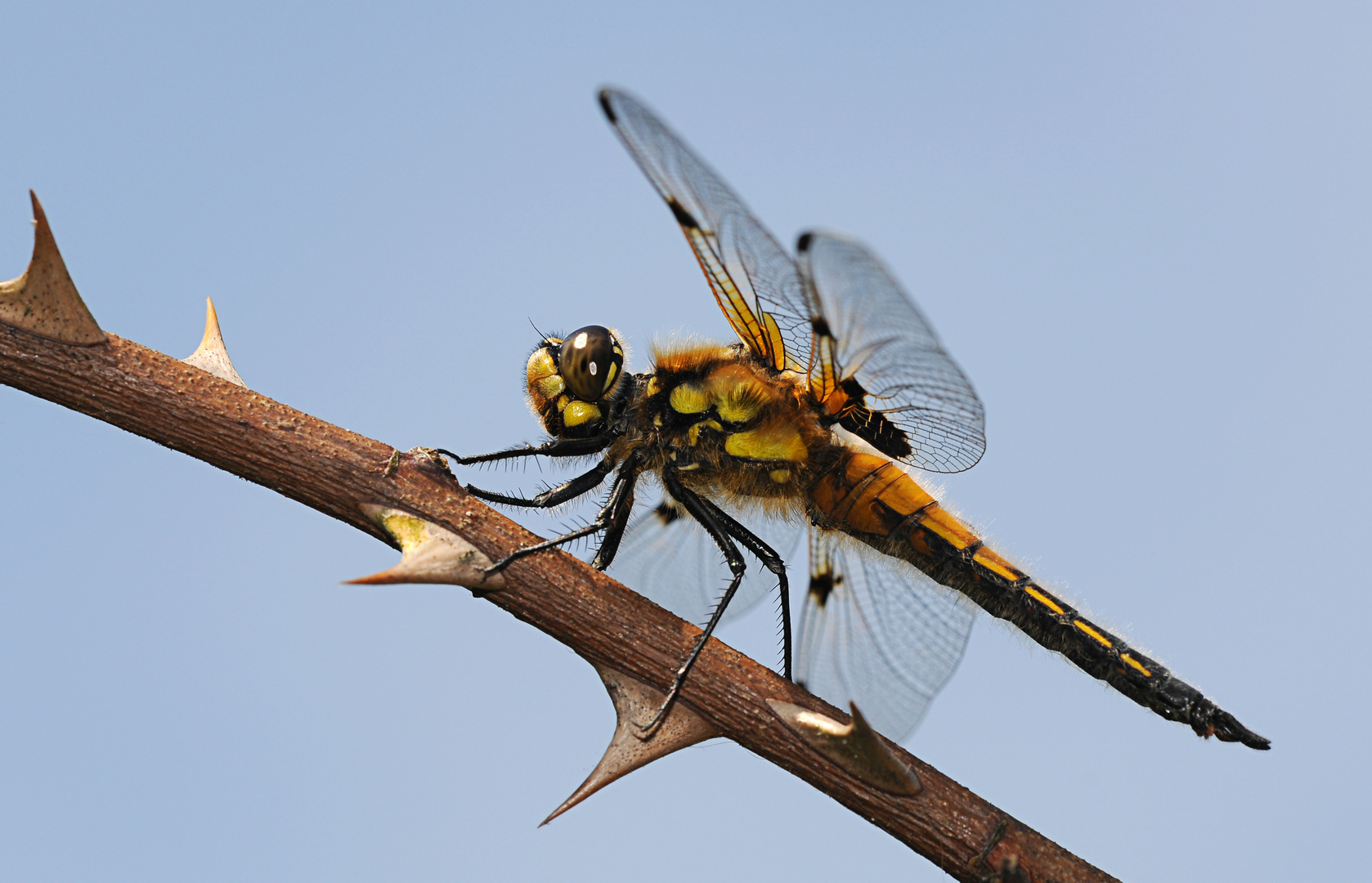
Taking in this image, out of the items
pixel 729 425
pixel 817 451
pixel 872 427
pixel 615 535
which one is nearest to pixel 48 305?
pixel 615 535

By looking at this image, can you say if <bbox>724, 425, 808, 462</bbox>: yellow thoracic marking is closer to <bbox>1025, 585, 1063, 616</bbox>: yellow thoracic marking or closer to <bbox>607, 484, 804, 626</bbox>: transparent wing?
<bbox>607, 484, 804, 626</bbox>: transparent wing

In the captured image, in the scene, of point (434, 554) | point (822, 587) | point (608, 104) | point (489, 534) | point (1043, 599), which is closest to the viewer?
point (434, 554)

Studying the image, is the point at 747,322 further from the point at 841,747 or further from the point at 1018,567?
the point at 841,747

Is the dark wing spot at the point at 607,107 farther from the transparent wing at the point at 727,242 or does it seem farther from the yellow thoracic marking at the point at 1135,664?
the yellow thoracic marking at the point at 1135,664

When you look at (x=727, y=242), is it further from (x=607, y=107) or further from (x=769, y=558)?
(x=769, y=558)

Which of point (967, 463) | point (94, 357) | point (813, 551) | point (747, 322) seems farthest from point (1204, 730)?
point (94, 357)


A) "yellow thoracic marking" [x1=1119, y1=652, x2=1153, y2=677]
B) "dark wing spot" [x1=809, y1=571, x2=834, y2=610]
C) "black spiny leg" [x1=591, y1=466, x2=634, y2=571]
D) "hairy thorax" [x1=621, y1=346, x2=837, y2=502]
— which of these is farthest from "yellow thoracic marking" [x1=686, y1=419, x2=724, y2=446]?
"yellow thoracic marking" [x1=1119, y1=652, x2=1153, y2=677]
